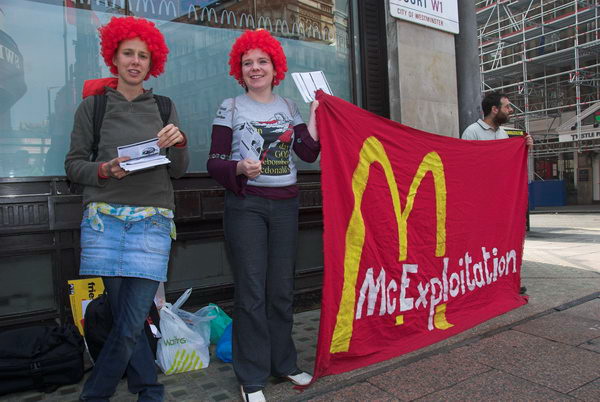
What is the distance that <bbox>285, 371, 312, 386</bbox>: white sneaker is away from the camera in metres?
2.80

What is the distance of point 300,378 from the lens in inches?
111

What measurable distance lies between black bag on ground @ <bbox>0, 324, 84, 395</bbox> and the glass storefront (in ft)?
4.46

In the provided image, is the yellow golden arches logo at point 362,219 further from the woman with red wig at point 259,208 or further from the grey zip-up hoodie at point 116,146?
the grey zip-up hoodie at point 116,146

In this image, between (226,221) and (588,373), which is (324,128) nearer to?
(226,221)

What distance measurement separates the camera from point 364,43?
5332mm

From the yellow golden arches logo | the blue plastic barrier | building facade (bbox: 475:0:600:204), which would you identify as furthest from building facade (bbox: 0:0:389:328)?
the blue plastic barrier

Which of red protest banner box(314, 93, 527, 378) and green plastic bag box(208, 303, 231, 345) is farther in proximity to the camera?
green plastic bag box(208, 303, 231, 345)

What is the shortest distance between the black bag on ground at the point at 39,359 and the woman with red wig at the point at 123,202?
699mm

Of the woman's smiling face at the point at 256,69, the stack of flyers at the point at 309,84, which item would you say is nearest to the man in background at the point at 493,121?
the stack of flyers at the point at 309,84

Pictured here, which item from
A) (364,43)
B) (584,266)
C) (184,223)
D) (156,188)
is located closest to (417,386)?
(156,188)

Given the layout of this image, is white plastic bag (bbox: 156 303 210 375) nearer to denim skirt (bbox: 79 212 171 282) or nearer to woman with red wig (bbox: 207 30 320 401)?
woman with red wig (bbox: 207 30 320 401)

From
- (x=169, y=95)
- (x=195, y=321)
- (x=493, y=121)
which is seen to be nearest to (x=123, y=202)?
(x=195, y=321)

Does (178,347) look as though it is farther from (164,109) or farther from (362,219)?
(164,109)

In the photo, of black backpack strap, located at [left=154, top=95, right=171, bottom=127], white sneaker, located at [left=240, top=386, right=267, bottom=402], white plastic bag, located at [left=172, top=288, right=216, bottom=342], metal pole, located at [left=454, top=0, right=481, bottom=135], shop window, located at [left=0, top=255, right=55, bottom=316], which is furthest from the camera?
metal pole, located at [left=454, top=0, right=481, bottom=135]
